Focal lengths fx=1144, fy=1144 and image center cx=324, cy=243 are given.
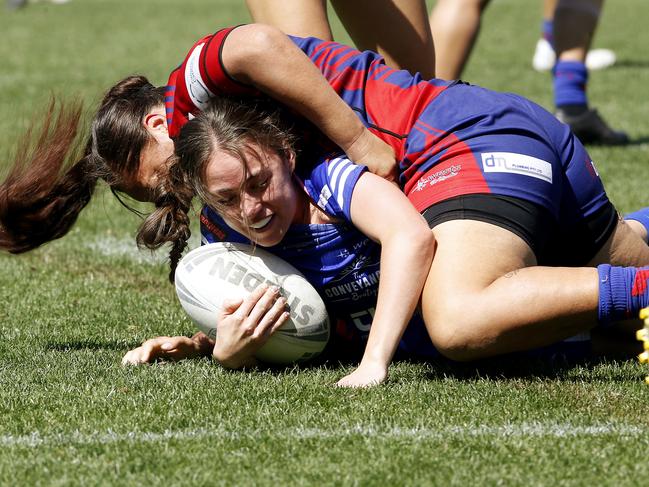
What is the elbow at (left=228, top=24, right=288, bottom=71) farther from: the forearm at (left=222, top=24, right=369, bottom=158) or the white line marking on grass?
the white line marking on grass

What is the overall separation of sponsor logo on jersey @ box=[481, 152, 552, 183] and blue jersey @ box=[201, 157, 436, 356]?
1.36ft

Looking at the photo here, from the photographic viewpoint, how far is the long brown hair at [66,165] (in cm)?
366

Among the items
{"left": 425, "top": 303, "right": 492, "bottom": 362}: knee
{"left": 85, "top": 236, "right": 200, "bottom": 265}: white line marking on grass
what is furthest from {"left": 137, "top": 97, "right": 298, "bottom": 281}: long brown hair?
{"left": 85, "top": 236, "right": 200, "bottom": 265}: white line marking on grass

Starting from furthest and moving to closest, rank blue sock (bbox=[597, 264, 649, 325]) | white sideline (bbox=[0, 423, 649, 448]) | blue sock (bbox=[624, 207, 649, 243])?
blue sock (bbox=[624, 207, 649, 243])
blue sock (bbox=[597, 264, 649, 325])
white sideline (bbox=[0, 423, 649, 448])

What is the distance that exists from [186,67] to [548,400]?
4.89 feet

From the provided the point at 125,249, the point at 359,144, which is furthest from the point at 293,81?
the point at 125,249

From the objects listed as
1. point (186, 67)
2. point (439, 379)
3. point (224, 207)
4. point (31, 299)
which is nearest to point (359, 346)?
point (439, 379)

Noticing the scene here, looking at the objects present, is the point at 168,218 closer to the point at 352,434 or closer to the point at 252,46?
the point at 252,46

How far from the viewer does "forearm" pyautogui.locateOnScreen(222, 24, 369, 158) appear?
3.41 m

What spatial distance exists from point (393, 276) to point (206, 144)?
2.22ft

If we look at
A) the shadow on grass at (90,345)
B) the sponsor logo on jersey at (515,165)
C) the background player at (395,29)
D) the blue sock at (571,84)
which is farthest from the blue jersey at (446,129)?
the blue sock at (571,84)

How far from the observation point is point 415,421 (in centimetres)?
294

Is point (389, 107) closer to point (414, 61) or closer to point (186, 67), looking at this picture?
point (186, 67)

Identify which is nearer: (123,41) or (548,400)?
(548,400)
